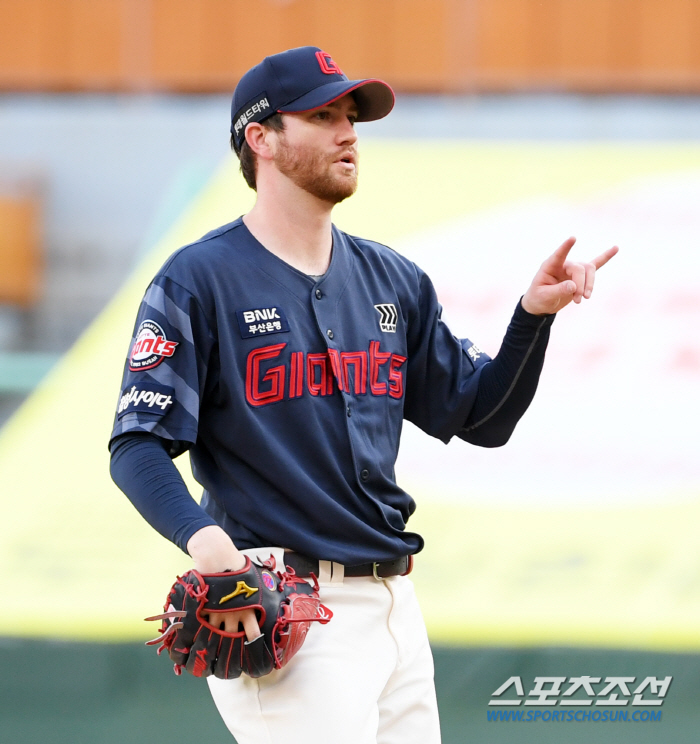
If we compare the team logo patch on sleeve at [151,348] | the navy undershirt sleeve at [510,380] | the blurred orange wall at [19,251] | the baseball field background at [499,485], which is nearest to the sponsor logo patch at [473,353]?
the navy undershirt sleeve at [510,380]

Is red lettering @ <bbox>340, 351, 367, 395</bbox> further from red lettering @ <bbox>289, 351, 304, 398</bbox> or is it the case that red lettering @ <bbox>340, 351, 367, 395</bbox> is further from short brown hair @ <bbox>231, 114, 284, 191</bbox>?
short brown hair @ <bbox>231, 114, 284, 191</bbox>

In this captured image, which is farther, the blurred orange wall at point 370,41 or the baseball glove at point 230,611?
the blurred orange wall at point 370,41

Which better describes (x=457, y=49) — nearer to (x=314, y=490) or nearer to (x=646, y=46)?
(x=646, y=46)

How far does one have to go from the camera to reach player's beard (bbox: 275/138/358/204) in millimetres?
1717

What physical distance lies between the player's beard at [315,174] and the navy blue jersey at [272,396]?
0.13 m

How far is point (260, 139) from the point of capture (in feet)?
5.84

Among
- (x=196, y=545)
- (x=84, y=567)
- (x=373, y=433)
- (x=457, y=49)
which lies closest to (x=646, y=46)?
(x=457, y=49)

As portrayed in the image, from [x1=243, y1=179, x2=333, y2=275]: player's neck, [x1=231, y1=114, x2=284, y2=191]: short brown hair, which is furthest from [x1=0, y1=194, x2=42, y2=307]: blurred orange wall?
[x1=243, y1=179, x2=333, y2=275]: player's neck

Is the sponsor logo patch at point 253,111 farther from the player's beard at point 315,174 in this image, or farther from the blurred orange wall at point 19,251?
the blurred orange wall at point 19,251

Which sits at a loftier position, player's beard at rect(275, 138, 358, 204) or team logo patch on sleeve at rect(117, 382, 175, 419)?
player's beard at rect(275, 138, 358, 204)

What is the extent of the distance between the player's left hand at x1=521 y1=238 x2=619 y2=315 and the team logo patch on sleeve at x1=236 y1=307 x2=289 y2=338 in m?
0.44

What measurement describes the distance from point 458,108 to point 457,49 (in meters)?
0.46

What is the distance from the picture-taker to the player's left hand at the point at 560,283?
169 centimetres

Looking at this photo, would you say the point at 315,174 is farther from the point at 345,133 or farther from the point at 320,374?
the point at 320,374
